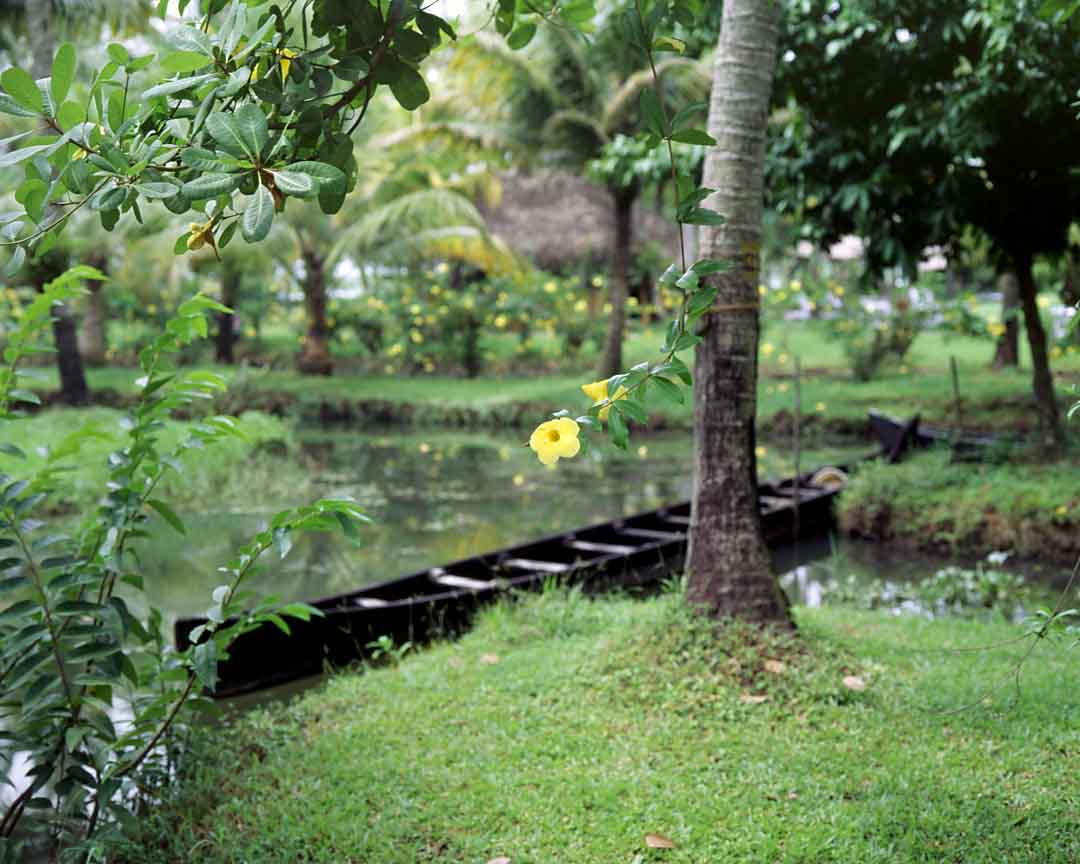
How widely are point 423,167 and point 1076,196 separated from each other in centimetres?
1264

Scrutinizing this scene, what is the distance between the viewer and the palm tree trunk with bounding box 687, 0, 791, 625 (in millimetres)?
3623

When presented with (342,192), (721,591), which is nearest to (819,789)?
(721,591)

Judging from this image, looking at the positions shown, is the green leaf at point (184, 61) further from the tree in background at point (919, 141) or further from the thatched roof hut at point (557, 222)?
the thatched roof hut at point (557, 222)

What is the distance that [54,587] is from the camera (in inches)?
109

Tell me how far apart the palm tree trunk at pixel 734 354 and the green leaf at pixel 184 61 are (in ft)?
7.37

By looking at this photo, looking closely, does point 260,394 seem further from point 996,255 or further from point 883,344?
point 996,255

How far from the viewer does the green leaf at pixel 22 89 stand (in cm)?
160

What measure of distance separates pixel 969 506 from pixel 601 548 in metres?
2.73

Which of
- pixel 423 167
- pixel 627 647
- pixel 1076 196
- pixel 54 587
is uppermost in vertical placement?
pixel 423 167

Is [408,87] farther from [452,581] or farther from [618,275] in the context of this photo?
[618,275]

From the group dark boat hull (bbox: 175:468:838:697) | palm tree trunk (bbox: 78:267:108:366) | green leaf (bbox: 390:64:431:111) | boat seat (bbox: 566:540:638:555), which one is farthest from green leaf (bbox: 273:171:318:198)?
palm tree trunk (bbox: 78:267:108:366)

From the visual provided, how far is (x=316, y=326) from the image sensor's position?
18.4 metres

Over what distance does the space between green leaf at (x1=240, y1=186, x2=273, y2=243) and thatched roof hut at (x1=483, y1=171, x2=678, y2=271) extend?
68.9 feet

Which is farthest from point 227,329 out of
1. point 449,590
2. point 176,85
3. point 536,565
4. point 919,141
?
point 176,85
